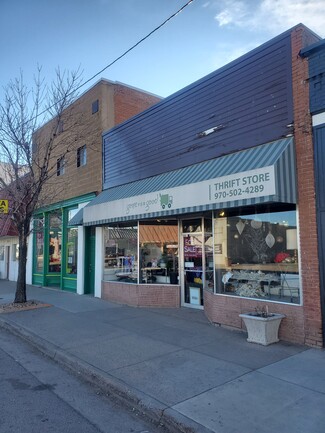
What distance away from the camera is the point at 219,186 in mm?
7766

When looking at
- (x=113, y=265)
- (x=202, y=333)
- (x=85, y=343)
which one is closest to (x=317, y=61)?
(x=202, y=333)

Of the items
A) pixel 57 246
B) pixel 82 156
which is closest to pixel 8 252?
pixel 57 246

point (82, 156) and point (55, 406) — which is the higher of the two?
point (82, 156)

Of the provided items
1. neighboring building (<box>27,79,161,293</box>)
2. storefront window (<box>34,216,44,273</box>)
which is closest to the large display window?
neighboring building (<box>27,79,161,293</box>)

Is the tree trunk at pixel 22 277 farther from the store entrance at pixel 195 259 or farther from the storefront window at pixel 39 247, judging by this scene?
the storefront window at pixel 39 247

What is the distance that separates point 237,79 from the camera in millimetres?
8555

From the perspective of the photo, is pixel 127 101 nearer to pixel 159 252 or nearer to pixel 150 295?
pixel 159 252

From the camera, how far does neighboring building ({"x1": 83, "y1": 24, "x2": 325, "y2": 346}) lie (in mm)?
7000

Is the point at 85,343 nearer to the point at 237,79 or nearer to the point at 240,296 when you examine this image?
the point at 240,296

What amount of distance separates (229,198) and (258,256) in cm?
153

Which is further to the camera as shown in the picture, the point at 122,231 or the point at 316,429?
the point at 122,231

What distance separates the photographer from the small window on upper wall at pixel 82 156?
15.1 m

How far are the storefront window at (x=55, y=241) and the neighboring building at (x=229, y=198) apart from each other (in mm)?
5366

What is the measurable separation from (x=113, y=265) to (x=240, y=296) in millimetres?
5918
